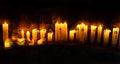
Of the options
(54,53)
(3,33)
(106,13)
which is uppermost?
(106,13)

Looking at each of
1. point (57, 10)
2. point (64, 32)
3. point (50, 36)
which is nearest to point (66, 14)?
point (57, 10)

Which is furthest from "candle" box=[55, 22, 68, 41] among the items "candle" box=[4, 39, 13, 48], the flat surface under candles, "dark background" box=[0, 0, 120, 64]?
"candle" box=[4, 39, 13, 48]

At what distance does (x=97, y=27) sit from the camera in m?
3.94

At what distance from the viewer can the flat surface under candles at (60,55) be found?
10.6 ft

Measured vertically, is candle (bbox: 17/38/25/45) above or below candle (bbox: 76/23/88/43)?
below

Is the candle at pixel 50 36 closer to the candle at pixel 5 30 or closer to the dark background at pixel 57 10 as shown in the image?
the dark background at pixel 57 10

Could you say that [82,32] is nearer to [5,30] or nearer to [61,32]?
[61,32]

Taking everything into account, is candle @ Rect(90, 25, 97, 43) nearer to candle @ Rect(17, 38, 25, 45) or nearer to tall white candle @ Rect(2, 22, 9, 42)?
candle @ Rect(17, 38, 25, 45)

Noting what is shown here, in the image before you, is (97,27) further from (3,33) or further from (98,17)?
(3,33)

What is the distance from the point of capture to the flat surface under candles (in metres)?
3.23

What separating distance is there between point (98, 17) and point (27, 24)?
105 centimetres

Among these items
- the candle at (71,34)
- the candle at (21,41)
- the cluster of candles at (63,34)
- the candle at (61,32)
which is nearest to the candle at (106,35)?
the cluster of candles at (63,34)

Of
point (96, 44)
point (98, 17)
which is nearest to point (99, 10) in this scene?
point (98, 17)

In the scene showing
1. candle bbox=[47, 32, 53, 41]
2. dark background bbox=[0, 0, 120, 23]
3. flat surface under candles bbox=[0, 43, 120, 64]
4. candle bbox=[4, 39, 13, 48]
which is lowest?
flat surface under candles bbox=[0, 43, 120, 64]
